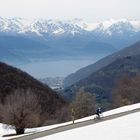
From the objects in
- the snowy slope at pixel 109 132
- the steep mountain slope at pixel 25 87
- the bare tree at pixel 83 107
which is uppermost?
the steep mountain slope at pixel 25 87

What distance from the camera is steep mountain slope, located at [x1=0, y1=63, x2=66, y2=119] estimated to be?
440 feet

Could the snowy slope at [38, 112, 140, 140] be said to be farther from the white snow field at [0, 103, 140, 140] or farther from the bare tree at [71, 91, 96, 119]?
the bare tree at [71, 91, 96, 119]

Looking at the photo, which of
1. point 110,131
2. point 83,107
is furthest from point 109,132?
point 83,107

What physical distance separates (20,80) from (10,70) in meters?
14.5

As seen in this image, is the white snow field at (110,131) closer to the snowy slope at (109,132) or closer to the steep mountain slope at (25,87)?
the snowy slope at (109,132)

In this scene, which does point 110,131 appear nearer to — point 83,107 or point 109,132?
point 109,132

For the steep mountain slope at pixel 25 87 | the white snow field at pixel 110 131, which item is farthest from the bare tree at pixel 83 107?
the white snow field at pixel 110 131

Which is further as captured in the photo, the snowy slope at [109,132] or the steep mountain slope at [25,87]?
the steep mountain slope at [25,87]

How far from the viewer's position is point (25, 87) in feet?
492

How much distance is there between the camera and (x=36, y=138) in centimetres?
3153

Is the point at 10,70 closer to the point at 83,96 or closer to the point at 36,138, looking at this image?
the point at 83,96

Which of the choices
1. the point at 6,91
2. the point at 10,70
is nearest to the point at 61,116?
the point at 6,91

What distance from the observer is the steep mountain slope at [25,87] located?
13412 cm

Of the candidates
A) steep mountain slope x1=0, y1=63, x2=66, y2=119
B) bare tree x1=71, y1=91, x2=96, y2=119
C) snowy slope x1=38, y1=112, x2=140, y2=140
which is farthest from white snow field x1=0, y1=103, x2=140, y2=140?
steep mountain slope x1=0, y1=63, x2=66, y2=119
